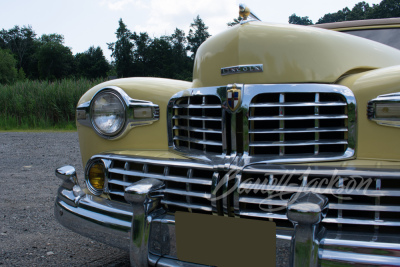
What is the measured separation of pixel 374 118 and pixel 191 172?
80 centimetres

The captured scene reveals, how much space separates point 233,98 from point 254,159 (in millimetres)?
287

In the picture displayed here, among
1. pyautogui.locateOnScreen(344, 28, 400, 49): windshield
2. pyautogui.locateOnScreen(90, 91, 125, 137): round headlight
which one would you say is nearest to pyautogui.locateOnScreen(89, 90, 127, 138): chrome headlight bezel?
pyautogui.locateOnScreen(90, 91, 125, 137): round headlight

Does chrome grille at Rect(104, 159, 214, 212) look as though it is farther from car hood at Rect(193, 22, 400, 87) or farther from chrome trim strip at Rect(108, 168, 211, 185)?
car hood at Rect(193, 22, 400, 87)

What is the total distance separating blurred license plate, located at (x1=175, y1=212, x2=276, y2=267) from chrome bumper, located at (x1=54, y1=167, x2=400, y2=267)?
0.13 ft

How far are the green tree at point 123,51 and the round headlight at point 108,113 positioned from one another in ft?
142

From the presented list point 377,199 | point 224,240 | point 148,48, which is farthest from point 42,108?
point 148,48

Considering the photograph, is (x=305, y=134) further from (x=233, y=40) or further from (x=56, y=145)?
(x=56, y=145)

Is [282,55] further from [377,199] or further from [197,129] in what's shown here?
[377,199]

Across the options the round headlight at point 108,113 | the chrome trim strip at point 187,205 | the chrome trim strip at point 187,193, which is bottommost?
the chrome trim strip at point 187,205

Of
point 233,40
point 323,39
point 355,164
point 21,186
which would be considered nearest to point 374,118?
point 355,164

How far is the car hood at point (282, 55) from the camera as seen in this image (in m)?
1.63

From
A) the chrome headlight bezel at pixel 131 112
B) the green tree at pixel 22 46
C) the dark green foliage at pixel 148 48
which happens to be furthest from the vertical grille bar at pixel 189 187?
the green tree at pixel 22 46

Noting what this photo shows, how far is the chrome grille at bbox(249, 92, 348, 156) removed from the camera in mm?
1475

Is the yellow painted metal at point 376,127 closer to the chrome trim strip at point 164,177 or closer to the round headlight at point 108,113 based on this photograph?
the chrome trim strip at point 164,177
